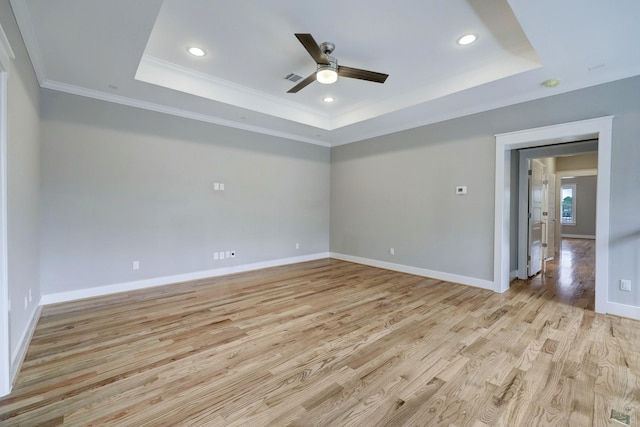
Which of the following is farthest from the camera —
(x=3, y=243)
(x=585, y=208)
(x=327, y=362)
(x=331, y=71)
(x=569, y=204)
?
(x=569, y=204)

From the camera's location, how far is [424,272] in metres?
4.91

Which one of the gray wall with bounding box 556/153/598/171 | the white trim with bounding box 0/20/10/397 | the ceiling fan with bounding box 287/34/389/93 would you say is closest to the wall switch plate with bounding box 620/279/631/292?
the ceiling fan with bounding box 287/34/389/93

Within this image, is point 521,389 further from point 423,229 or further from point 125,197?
point 125,197

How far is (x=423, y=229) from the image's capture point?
16.3 ft

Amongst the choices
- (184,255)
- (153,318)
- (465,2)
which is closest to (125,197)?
(184,255)

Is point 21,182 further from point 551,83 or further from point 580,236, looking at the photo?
point 580,236

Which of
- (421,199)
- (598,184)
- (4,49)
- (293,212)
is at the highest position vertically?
(4,49)

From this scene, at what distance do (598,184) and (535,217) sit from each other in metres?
2.06

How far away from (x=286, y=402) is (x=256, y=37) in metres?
3.37

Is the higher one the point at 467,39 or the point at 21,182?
the point at 467,39

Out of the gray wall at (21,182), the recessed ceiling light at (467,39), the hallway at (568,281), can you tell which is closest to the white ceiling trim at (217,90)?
the gray wall at (21,182)

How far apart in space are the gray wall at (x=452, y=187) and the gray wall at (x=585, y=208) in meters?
9.86

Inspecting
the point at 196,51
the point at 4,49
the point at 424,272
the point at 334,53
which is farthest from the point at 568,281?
the point at 4,49

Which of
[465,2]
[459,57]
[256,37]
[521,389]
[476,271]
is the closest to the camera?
[521,389]
